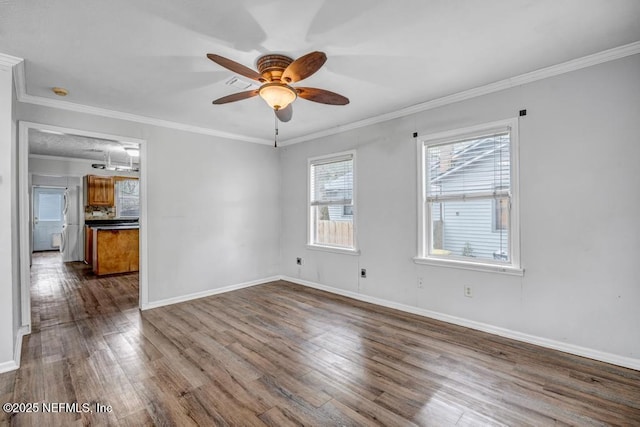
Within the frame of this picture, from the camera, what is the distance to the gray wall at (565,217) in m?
2.45

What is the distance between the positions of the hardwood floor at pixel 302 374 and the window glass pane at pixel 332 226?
4.08ft

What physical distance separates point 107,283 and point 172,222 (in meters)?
2.44

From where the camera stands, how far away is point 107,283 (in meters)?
5.53

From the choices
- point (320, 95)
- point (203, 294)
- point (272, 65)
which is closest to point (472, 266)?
point (320, 95)

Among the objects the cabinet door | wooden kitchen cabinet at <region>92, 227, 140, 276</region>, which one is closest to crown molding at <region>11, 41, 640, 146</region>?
wooden kitchen cabinet at <region>92, 227, 140, 276</region>

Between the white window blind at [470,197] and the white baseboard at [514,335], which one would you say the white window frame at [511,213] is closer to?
the white window blind at [470,197]

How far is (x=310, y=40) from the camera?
226 cm

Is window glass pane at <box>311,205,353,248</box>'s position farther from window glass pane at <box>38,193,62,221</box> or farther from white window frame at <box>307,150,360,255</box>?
window glass pane at <box>38,193,62,221</box>

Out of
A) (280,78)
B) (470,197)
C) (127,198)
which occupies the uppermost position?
(280,78)

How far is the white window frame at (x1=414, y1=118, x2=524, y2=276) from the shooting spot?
117 inches

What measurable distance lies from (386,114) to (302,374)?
319 centimetres

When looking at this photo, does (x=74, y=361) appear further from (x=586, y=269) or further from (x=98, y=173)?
(x=98, y=173)

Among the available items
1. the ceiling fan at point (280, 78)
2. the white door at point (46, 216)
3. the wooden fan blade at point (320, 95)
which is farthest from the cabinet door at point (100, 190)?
the wooden fan blade at point (320, 95)

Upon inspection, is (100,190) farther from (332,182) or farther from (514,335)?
(514,335)
